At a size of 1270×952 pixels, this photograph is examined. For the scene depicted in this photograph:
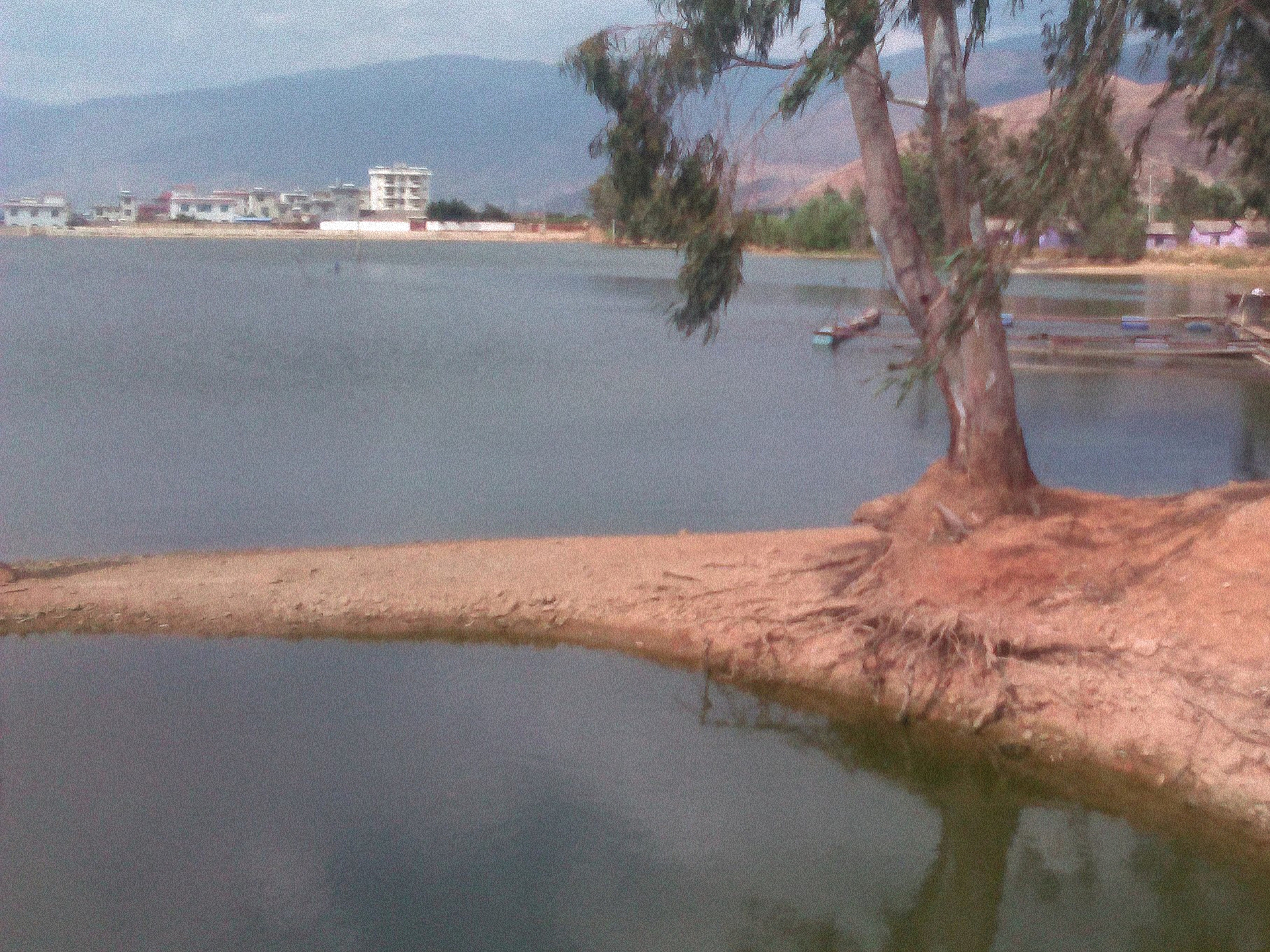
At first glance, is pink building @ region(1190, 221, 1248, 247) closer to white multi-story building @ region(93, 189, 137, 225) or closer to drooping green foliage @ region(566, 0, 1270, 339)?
drooping green foliage @ region(566, 0, 1270, 339)

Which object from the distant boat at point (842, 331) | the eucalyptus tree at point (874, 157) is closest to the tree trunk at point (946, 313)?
the eucalyptus tree at point (874, 157)

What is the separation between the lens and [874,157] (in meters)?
10.4

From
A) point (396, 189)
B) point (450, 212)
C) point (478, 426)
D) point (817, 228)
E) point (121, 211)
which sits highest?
point (396, 189)

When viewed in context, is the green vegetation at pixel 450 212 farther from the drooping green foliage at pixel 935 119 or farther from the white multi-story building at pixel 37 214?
the drooping green foliage at pixel 935 119

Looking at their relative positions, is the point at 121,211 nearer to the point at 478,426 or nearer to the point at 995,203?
the point at 478,426

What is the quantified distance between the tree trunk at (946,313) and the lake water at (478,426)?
404cm

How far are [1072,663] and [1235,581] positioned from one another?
44.7 inches

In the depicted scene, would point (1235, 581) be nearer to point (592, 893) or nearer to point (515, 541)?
point (592, 893)

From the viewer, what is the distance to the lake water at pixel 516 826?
695 cm

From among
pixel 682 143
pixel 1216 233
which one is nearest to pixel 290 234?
pixel 1216 233

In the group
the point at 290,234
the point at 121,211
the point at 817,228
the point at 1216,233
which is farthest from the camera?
the point at 121,211

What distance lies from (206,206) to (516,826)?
122539 millimetres

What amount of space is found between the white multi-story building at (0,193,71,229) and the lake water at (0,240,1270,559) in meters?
96.5

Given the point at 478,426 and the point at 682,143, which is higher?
the point at 682,143
